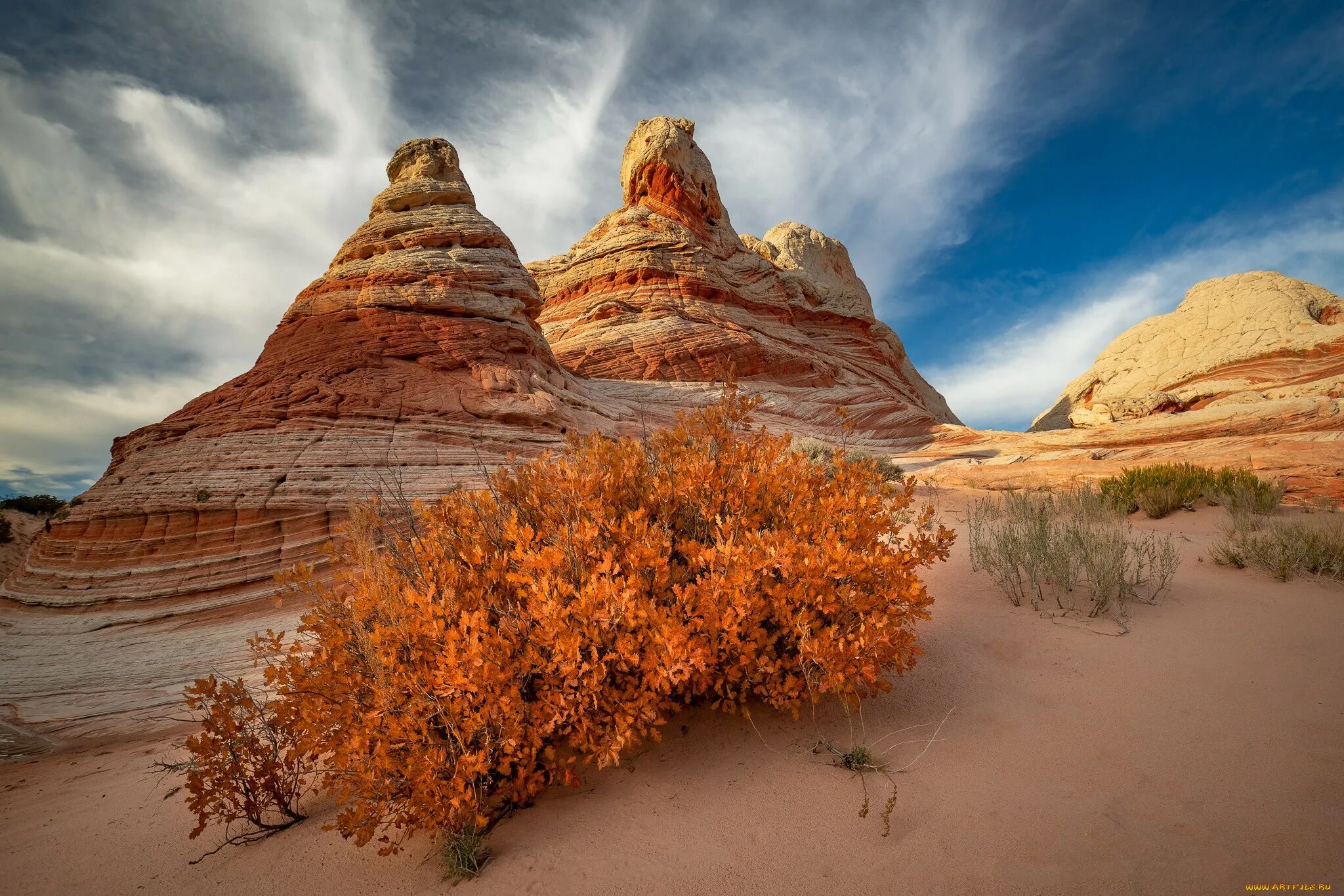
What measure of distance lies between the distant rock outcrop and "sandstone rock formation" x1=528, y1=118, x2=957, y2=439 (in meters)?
8.49

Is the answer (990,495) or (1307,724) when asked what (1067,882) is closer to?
(1307,724)

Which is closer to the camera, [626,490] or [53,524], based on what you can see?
[626,490]

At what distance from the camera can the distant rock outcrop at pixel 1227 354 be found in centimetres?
1923

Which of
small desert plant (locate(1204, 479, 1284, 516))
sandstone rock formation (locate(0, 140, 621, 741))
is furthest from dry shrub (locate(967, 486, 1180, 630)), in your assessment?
sandstone rock formation (locate(0, 140, 621, 741))

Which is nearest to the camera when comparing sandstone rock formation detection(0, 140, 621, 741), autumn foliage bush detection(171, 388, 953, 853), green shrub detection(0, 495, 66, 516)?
autumn foliage bush detection(171, 388, 953, 853)

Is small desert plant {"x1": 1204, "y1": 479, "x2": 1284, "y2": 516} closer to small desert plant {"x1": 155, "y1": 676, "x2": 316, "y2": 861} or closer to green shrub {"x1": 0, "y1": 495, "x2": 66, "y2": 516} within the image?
small desert plant {"x1": 155, "y1": 676, "x2": 316, "y2": 861}

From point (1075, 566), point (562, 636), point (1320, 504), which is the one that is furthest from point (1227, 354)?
point (562, 636)

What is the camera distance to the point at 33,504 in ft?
61.0

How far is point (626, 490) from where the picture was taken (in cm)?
342

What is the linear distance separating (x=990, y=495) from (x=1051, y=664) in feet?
27.3

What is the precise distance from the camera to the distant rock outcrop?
19.2m

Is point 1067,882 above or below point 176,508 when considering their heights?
below

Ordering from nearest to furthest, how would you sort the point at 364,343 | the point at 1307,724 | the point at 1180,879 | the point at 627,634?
the point at 1180,879, the point at 627,634, the point at 1307,724, the point at 364,343

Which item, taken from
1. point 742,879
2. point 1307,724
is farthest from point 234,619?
point 1307,724
